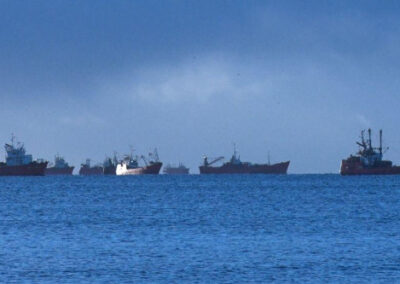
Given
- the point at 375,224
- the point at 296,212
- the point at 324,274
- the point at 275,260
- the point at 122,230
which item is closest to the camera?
the point at 324,274

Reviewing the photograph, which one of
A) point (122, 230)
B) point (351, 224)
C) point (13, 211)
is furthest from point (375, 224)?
point (13, 211)

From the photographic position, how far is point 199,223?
4146 inches

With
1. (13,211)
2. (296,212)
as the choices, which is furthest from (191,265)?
(13,211)

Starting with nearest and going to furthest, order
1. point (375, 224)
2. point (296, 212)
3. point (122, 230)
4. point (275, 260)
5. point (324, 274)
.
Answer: point (324, 274)
point (275, 260)
point (122, 230)
point (375, 224)
point (296, 212)

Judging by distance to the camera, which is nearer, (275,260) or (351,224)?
(275,260)

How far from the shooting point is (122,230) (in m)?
97.4

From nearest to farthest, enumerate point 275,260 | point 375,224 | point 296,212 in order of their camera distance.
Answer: point 275,260 < point 375,224 < point 296,212

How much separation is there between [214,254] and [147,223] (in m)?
33.2

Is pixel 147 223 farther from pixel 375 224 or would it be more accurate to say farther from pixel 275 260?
pixel 275 260

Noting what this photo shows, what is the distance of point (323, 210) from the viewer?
130375mm

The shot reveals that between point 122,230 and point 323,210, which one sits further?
point 323,210

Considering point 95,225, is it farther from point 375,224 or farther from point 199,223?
point 375,224

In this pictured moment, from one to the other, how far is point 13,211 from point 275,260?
67689mm

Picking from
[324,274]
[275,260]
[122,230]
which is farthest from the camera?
[122,230]
